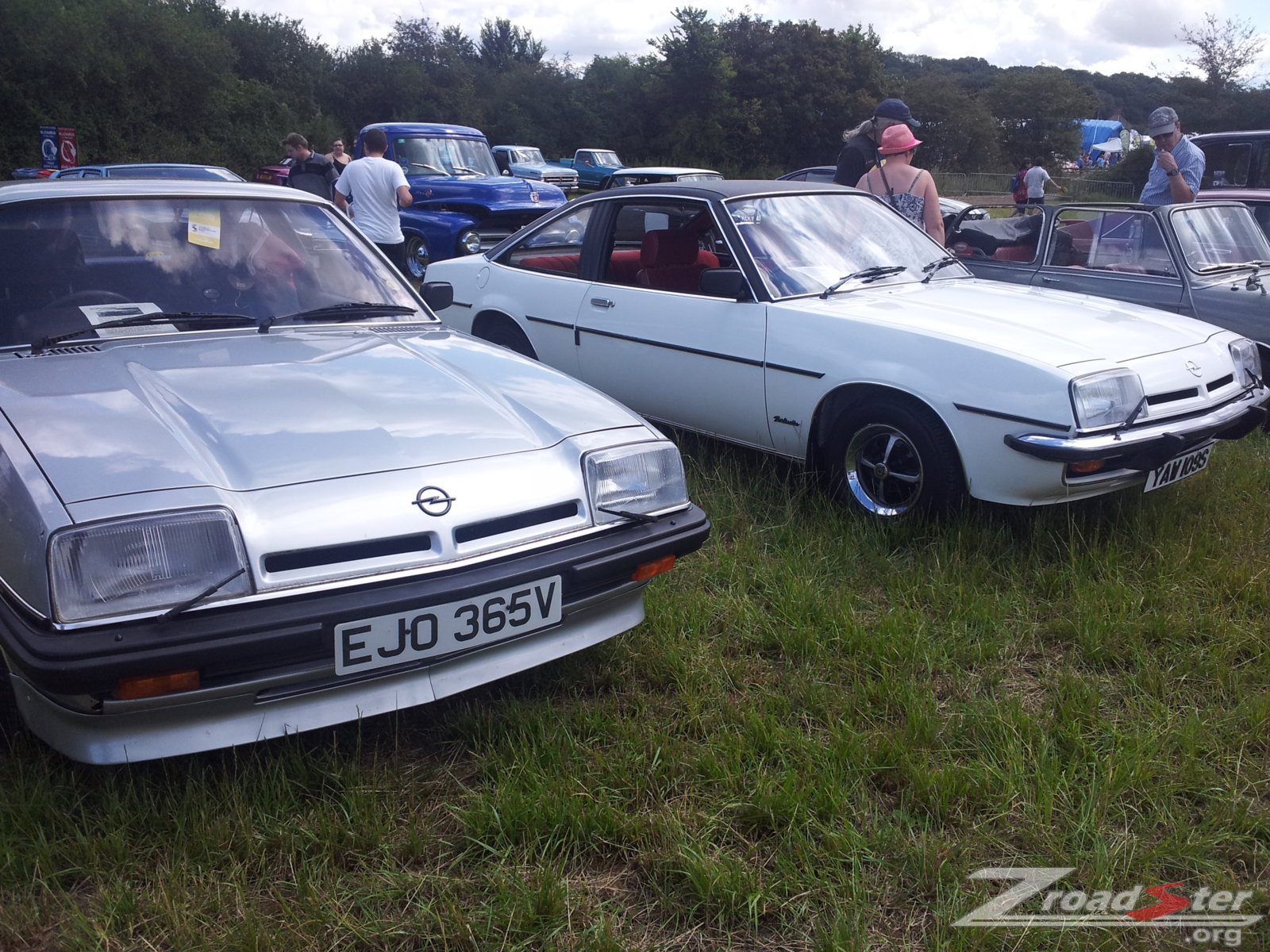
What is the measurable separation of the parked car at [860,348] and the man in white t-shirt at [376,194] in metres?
2.59

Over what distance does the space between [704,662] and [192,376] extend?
61.2 inches

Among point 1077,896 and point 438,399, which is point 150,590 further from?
point 1077,896

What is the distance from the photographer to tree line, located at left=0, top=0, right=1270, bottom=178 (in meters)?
29.5

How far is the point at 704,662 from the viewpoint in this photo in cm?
276

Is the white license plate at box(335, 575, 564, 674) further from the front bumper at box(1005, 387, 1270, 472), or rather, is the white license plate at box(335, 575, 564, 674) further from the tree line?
the tree line

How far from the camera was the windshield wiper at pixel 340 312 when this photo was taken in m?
2.99

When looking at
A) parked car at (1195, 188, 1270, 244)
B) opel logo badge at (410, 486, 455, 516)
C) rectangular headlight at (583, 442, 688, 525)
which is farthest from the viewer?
A: parked car at (1195, 188, 1270, 244)

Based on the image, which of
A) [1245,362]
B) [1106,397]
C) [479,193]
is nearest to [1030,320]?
[1106,397]

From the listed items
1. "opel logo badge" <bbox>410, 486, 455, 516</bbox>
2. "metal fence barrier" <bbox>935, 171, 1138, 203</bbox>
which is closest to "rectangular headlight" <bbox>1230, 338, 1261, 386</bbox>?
"opel logo badge" <bbox>410, 486, 455, 516</bbox>

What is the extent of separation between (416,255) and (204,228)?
868 centimetres

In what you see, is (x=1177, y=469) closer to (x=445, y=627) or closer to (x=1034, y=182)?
(x=445, y=627)

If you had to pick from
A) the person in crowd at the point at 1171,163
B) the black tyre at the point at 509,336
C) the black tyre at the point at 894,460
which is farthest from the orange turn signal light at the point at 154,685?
the person in crowd at the point at 1171,163

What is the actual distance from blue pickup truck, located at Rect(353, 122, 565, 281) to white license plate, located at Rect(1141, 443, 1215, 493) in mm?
8378

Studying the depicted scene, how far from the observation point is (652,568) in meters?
2.50
